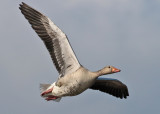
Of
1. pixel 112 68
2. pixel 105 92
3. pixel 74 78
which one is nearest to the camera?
pixel 74 78

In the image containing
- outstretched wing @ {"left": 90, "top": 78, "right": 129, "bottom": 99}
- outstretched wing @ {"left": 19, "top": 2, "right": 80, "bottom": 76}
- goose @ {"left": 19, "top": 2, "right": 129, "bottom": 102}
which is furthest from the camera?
outstretched wing @ {"left": 90, "top": 78, "right": 129, "bottom": 99}

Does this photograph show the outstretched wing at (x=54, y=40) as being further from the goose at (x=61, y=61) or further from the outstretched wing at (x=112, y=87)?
the outstretched wing at (x=112, y=87)

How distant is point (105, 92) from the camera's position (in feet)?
74.8

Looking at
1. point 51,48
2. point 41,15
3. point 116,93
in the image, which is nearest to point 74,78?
point 51,48

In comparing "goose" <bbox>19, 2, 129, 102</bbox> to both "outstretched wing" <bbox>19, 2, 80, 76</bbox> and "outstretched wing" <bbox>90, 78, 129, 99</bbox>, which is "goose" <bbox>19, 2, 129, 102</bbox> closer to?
"outstretched wing" <bbox>19, 2, 80, 76</bbox>

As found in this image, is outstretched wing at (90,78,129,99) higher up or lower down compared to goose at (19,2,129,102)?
lower down

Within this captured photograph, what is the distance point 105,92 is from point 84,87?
4.22 m

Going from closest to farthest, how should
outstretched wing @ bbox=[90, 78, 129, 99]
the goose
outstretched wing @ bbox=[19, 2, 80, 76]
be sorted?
the goose → outstretched wing @ bbox=[19, 2, 80, 76] → outstretched wing @ bbox=[90, 78, 129, 99]

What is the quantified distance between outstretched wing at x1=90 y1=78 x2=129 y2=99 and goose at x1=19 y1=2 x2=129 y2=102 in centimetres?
244

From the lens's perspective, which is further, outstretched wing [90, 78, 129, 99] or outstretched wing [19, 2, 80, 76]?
outstretched wing [90, 78, 129, 99]

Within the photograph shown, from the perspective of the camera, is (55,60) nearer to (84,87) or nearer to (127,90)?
(84,87)

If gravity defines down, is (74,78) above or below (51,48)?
below

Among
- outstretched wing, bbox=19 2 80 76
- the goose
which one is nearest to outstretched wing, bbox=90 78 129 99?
the goose

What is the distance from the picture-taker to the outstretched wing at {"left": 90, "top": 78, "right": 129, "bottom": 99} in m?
22.5
